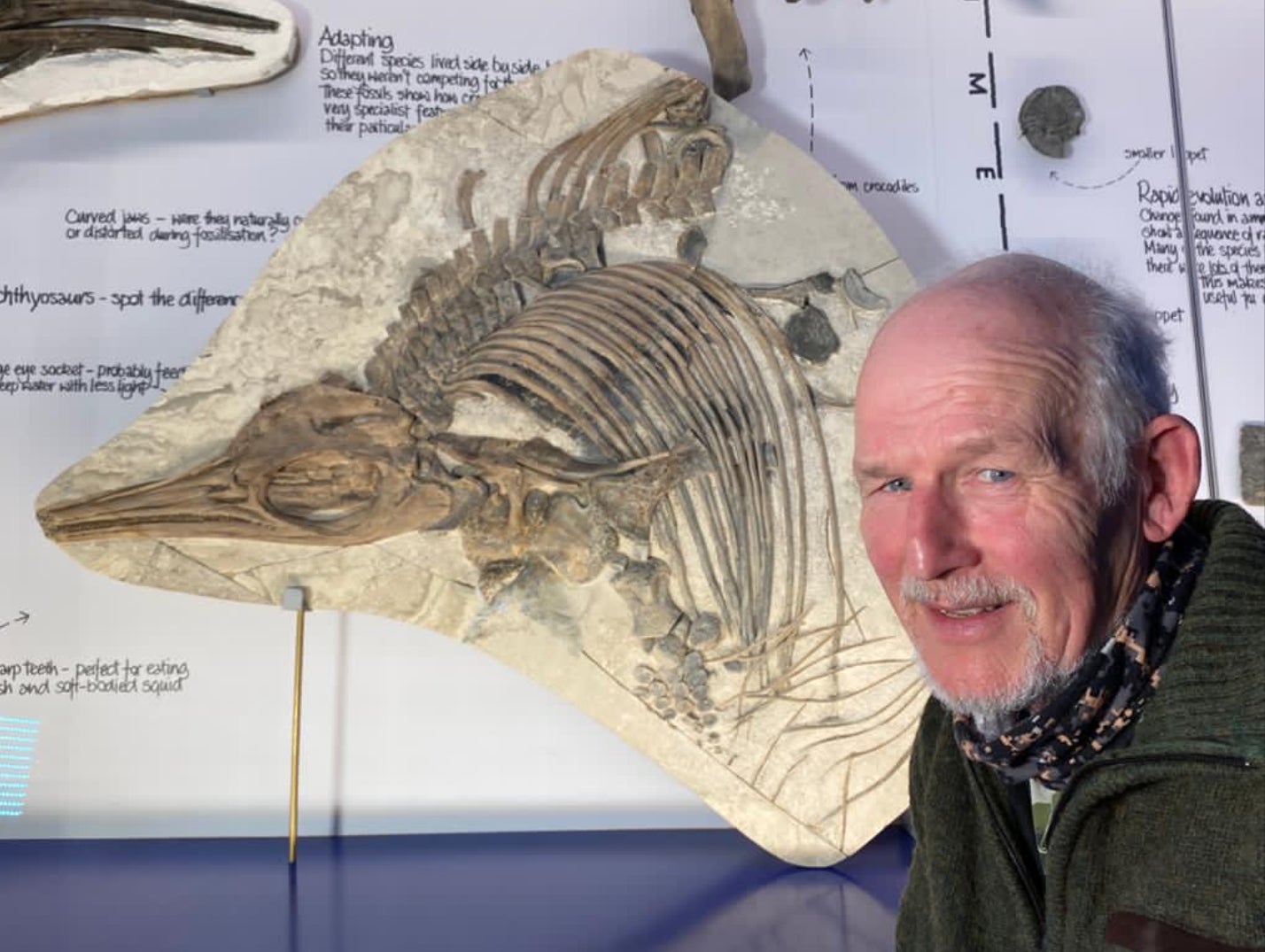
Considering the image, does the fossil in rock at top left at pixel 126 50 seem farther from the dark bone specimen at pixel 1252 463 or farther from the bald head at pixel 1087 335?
the dark bone specimen at pixel 1252 463

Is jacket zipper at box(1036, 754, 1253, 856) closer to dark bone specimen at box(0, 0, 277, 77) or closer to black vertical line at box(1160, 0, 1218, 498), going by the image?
black vertical line at box(1160, 0, 1218, 498)

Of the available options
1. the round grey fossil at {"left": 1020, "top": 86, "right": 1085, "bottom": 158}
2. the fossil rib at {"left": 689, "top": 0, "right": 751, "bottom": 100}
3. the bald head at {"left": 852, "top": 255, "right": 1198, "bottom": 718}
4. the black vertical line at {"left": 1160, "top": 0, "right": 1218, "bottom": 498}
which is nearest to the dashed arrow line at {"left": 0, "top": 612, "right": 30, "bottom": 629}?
the fossil rib at {"left": 689, "top": 0, "right": 751, "bottom": 100}

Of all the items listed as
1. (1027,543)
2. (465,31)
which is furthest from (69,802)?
(1027,543)

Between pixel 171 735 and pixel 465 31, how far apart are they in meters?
1.81

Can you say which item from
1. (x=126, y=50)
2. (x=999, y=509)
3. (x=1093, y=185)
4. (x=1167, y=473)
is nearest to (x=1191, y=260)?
(x=1093, y=185)

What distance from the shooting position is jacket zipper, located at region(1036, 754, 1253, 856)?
94 centimetres

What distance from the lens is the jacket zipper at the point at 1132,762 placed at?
0.94 metres

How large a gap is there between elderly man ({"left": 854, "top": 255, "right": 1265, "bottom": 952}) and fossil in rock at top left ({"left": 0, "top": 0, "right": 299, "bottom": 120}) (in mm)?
2045

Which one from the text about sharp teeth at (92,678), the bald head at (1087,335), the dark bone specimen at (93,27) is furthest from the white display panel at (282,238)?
the bald head at (1087,335)

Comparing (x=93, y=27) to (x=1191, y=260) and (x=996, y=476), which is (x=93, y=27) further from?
(x=1191, y=260)

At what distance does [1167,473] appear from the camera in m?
1.15

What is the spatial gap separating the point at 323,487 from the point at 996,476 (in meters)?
1.45

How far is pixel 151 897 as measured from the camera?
203 centimetres

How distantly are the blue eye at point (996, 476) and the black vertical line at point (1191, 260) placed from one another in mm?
2120
